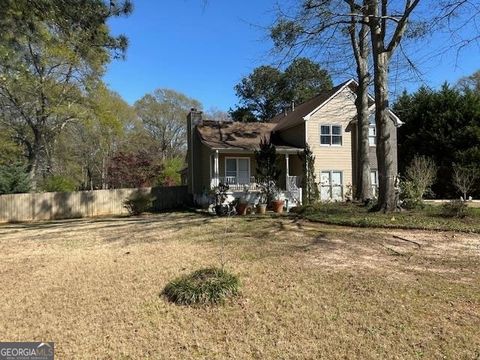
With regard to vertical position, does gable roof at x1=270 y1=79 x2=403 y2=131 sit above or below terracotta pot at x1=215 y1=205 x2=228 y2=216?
above

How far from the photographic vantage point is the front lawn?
10578mm

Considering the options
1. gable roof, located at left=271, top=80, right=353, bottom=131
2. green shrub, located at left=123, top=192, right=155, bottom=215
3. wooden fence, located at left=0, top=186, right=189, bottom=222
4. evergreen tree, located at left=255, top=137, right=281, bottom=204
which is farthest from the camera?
gable roof, located at left=271, top=80, right=353, bottom=131

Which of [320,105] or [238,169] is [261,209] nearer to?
[238,169]

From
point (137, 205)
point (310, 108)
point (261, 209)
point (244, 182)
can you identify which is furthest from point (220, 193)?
point (310, 108)

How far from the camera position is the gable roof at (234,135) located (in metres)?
20.8

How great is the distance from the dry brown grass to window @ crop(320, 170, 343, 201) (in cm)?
1294

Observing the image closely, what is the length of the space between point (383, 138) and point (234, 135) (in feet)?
35.7

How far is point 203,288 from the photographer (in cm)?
499

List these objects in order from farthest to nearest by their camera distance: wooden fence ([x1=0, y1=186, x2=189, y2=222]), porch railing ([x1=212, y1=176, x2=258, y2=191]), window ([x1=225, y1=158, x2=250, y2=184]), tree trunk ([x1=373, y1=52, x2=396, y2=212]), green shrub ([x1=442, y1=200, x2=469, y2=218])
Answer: window ([x1=225, y1=158, x2=250, y2=184]), porch railing ([x1=212, y1=176, x2=258, y2=191]), wooden fence ([x1=0, y1=186, x2=189, y2=222]), tree trunk ([x1=373, y1=52, x2=396, y2=212]), green shrub ([x1=442, y1=200, x2=469, y2=218])

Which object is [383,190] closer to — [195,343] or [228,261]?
[228,261]

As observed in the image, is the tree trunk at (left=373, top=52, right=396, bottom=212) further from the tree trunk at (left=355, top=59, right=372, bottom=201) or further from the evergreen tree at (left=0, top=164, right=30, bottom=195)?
the evergreen tree at (left=0, top=164, right=30, bottom=195)

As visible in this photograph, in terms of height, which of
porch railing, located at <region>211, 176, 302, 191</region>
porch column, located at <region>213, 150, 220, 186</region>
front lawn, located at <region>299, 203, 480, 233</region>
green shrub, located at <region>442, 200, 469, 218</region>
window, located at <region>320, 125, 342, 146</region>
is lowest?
front lawn, located at <region>299, 203, 480, 233</region>

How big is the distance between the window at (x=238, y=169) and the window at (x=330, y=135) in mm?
4567

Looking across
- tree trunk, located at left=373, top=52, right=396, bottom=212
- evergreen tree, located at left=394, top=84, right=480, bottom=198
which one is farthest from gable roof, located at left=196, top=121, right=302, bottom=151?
evergreen tree, located at left=394, top=84, right=480, bottom=198
